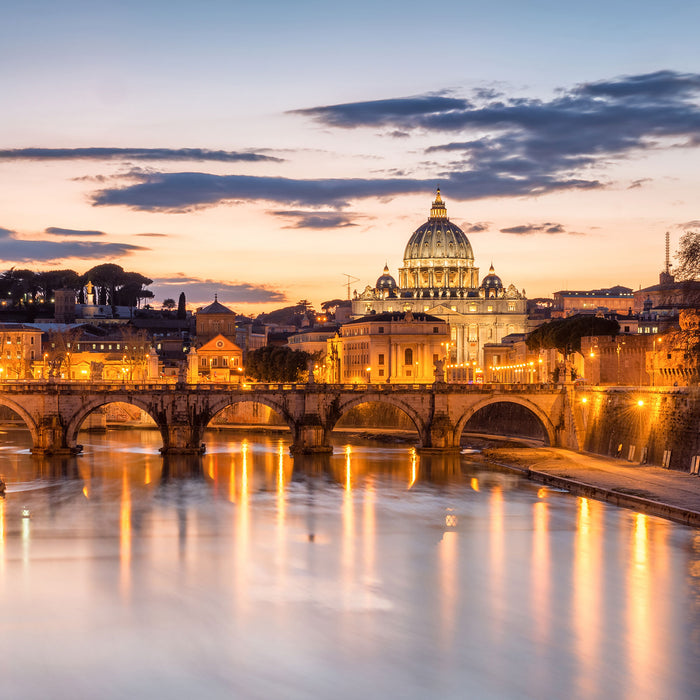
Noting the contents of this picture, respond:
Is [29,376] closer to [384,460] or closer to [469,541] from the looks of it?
[384,460]

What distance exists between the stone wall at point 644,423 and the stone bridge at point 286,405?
2.66 m

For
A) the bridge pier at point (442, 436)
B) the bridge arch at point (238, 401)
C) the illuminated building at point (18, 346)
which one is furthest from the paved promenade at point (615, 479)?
the illuminated building at point (18, 346)

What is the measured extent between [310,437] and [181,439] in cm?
826

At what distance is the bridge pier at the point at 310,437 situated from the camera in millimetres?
72188

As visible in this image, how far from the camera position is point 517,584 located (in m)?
35.2

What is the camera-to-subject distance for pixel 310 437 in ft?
238

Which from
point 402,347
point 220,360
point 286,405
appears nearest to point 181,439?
point 286,405

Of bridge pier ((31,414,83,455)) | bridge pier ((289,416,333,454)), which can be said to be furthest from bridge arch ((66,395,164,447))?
bridge pier ((289,416,333,454))

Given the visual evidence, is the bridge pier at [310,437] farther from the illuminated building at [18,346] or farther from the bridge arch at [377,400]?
the illuminated building at [18,346]

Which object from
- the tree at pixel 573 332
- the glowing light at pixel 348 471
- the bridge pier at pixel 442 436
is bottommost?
the glowing light at pixel 348 471

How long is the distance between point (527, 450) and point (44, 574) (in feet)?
134

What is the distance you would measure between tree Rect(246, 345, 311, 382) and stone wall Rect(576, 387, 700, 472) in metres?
52.6

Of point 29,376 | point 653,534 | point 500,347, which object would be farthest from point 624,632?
point 500,347

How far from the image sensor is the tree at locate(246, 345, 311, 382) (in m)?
121
